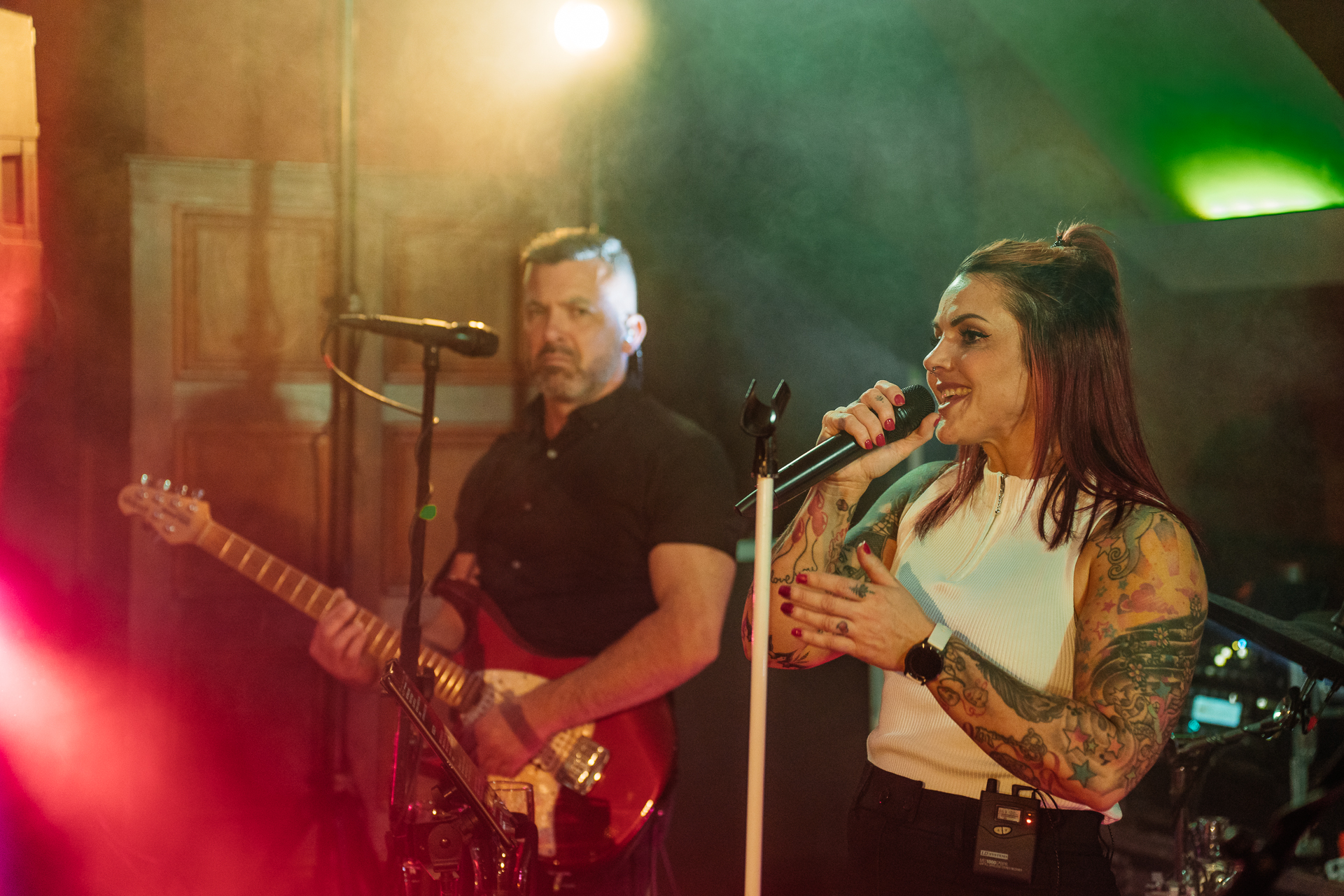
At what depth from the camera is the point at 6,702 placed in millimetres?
2414

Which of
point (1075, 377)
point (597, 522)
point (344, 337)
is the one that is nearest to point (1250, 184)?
point (1075, 377)

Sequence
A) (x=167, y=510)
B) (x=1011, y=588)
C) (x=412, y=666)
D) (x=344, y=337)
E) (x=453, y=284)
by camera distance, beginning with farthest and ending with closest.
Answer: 1. (x=453, y=284)
2. (x=344, y=337)
3. (x=167, y=510)
4. (x=412, y=666)
5. (x=1011, y=588)

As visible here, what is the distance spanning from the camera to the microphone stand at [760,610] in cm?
120

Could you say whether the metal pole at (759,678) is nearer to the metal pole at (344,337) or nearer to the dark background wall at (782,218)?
the dark background wall at (782,218)

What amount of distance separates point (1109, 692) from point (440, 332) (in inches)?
55.2

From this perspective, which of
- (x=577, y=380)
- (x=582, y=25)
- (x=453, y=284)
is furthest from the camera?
(x=453, y=284)

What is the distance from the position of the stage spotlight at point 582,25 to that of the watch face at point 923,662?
8.31 feet

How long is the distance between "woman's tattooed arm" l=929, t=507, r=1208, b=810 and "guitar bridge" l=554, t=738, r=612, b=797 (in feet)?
4.09

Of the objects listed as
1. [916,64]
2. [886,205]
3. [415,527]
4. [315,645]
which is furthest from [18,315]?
[916,64]

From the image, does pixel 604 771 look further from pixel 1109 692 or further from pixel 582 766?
pixel 1109 692

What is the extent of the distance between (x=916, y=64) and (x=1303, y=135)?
118 centimetres

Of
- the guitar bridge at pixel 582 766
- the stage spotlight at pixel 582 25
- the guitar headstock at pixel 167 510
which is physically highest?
the stage spotlight at pixel 582 25

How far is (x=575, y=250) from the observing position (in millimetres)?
2789

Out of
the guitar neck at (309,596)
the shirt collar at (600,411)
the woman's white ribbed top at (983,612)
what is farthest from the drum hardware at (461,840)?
the shirt collar at (600,411)
